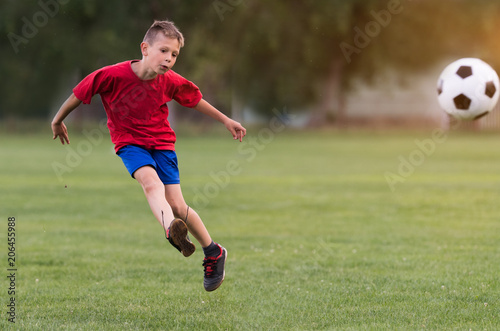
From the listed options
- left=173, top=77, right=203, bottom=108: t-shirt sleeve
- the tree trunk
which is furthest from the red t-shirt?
the tree trunk

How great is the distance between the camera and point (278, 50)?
39938 millimetres

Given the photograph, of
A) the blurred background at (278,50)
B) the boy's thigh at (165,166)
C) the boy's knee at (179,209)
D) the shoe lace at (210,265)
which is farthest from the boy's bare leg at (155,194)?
the blurred background at (278,50)

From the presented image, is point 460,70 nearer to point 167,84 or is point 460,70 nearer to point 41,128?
point 167,84

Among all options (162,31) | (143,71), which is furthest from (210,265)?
(162,31)

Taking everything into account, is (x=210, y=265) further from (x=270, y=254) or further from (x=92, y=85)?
(x=270, y=254)

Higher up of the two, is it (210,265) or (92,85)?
(92,85)

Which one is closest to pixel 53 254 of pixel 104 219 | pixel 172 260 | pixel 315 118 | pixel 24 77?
pixel 172 260

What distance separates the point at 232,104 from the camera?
47.2 meters

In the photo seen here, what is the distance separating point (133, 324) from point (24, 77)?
120 feet

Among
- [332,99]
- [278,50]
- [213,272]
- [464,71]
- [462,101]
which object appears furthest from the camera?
[332,99]

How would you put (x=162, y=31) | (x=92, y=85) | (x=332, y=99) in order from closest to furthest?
(x=162, y=31)
(x=92, y=85)
(x=332, y=99)

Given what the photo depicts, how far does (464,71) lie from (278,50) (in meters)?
32.0

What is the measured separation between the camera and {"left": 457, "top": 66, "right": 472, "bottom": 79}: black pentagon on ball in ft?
27.4

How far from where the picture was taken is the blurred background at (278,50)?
1273 inches
